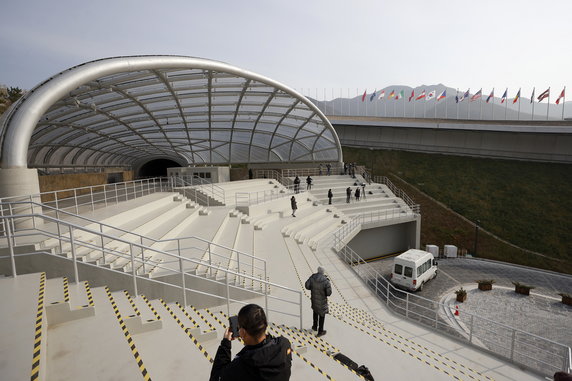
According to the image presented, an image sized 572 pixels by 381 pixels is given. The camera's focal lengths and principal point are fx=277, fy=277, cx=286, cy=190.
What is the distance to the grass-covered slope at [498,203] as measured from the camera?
24734 mm

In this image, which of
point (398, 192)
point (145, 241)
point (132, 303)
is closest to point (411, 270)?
point (145, 241)

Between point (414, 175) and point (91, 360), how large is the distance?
122ft

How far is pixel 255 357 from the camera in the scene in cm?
203

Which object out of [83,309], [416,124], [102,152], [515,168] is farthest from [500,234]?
[102,152]

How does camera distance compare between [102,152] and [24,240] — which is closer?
[24,240]

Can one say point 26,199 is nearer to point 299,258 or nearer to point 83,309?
point 83,309

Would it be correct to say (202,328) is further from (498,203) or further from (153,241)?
(498,203)

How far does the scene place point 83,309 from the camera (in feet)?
15.7

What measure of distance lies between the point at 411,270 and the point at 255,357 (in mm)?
16108

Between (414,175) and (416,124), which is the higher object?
(416,124)

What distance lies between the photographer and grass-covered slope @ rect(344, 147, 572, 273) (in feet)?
81.1

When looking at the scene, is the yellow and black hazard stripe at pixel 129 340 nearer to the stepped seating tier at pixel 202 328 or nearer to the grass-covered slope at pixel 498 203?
the stepped seating tier at pixel 202 328

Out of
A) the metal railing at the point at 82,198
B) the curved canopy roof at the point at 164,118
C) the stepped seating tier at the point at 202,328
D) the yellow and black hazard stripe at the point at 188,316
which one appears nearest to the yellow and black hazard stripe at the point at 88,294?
the stepped seating tier at the point at 202,328

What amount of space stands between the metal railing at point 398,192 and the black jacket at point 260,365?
29423mm
